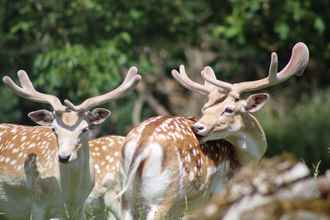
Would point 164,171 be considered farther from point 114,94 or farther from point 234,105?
point 114,94

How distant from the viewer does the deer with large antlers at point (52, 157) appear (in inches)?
274

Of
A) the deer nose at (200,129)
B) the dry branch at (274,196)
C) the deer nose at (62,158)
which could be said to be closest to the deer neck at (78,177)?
the deer nose at (62,158)

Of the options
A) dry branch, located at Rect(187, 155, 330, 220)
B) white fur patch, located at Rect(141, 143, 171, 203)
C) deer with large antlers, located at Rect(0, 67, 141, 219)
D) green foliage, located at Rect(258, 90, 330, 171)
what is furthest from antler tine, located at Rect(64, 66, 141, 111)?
green foliage, located at Rect(258, 90, 330, 171)

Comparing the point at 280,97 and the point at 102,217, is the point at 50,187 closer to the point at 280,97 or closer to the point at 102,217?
the point at 102,217

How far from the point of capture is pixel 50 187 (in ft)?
23.8

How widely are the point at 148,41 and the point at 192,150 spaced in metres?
7.38

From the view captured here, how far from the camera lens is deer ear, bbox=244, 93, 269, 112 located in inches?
285

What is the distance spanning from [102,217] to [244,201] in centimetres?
462

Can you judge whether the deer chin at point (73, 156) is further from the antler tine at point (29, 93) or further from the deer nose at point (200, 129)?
the deer nose at point (200, 129)

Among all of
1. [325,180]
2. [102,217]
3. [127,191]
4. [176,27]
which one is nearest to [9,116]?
[176,27]

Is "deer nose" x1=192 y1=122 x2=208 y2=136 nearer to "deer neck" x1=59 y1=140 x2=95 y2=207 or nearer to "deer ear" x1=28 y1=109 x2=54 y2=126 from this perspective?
"deer neck" x1=59 y1=140 x2=95 y2=207

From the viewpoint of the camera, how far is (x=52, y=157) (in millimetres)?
7344

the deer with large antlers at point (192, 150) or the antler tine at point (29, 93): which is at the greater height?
the antler tine at point (29, 93)

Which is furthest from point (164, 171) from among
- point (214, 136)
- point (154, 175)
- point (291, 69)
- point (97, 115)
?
point (291, 69)
